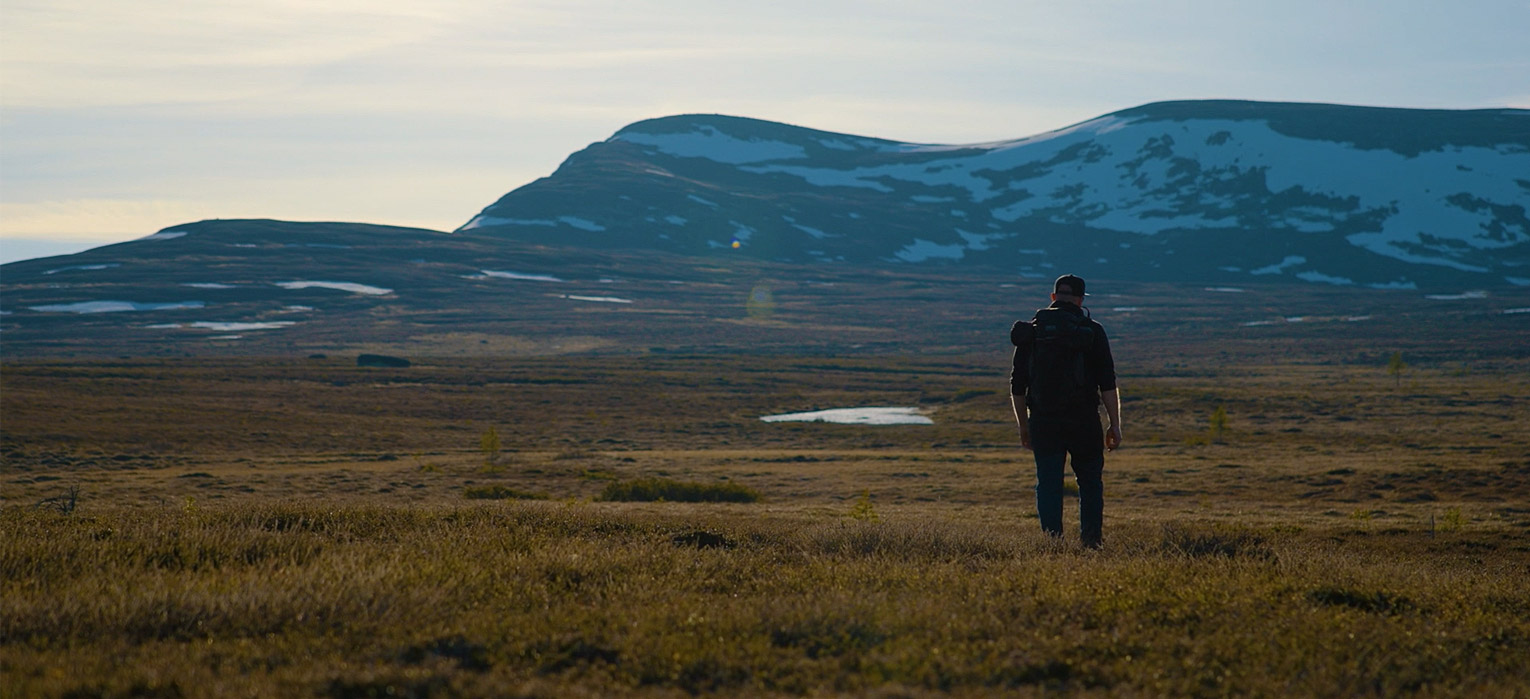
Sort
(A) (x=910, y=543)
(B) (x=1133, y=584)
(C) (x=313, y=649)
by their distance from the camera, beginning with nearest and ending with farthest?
1. (C) (x=313, y=649)
2. (B) (x=1133, y=584)
3. (A) (x=910, y=543)

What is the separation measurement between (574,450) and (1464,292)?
202 m

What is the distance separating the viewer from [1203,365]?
10844 cm

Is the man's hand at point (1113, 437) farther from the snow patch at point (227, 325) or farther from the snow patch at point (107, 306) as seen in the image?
the snow patch at point (107, 306)

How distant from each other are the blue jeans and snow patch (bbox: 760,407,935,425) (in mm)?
49226

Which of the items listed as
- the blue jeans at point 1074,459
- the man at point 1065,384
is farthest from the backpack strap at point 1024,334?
the blue jeans at point 1074,459

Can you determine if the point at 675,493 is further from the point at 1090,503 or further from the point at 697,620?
the point at 697,620

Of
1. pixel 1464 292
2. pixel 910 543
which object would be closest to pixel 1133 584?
pixel 910 543

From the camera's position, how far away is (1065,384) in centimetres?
930

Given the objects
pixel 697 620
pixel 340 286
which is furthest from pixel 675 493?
pixel 340 286

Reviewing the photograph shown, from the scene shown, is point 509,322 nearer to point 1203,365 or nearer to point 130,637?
point 1203,365

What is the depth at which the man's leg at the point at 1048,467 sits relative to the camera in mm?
9391

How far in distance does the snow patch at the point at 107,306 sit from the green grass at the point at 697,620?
17372 cm

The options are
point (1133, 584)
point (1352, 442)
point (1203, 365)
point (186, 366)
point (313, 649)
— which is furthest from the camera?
point (1203, 365)

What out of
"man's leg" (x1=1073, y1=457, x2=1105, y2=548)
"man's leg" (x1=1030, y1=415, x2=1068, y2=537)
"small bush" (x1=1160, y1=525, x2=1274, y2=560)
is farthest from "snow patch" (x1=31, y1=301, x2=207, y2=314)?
"man's leg" (x1=1073, y1=457, x2=1105, y2=548)
